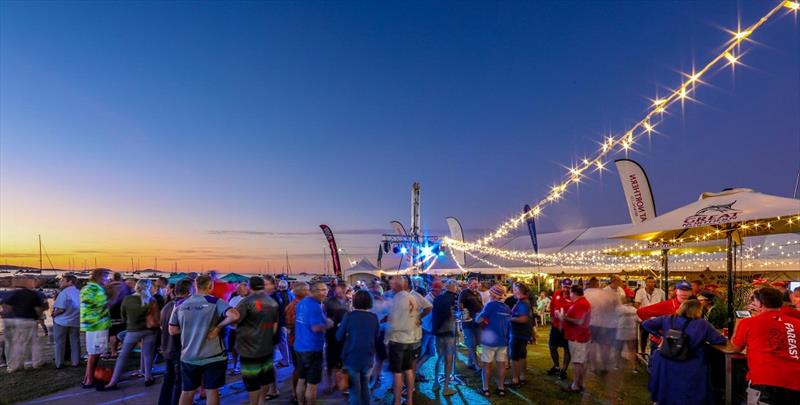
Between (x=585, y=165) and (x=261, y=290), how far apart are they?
8.36 m

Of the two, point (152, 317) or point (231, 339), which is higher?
point (152, 317)

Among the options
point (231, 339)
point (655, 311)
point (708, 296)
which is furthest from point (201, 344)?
point (708, 296)

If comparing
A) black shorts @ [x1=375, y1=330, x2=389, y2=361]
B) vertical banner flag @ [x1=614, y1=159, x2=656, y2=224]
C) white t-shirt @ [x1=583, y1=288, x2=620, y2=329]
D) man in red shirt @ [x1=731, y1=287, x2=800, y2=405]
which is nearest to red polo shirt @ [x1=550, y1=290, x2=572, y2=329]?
white t-shirt @ [x1=583, y1=288, x2=620, y2=329]

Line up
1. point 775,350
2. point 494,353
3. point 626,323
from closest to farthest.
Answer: point 775,350, point 494,353, point 626,323

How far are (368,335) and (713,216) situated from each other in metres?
4.81

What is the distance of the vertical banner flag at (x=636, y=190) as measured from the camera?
11.4 meters

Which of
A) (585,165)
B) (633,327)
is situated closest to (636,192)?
(585,165)

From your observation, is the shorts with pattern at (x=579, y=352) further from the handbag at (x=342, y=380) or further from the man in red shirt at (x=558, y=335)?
the handbag at (x=342, y=380)

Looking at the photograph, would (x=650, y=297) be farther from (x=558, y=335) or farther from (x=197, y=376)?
(x=197, y=376)

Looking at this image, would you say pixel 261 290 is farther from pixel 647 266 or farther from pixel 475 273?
pixel 475 273

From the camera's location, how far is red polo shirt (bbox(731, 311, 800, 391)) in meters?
3.72

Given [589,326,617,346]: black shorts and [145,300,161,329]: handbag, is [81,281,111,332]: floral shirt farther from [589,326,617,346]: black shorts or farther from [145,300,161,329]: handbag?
[589,326,617,346]: black shorts

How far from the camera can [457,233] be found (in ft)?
103

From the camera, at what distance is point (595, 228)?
27.5 metres
